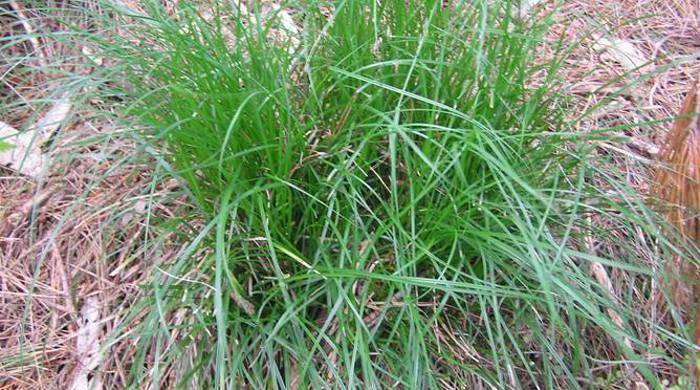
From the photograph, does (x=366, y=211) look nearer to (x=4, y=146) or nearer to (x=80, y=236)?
(x=80, y=236)

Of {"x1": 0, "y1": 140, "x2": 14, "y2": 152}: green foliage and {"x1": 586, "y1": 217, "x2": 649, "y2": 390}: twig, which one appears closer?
{"x1": 586, "y1": 217, "x2": 649, "y2": 390}: twig

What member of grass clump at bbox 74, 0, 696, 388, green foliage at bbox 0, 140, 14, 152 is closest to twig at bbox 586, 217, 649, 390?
grass clump at bbox 74, 0, 696, 388

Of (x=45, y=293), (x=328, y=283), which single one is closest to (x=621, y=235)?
(x=328, y=283)

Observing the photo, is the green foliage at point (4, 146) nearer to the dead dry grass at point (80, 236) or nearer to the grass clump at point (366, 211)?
the dead dry grass at point (80, 236)

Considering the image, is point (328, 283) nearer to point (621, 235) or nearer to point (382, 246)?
point (382, 246)

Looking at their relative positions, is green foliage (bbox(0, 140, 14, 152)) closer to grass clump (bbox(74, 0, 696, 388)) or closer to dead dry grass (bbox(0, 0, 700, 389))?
dead dry grass (bbox(0, 0, 700, 389))
